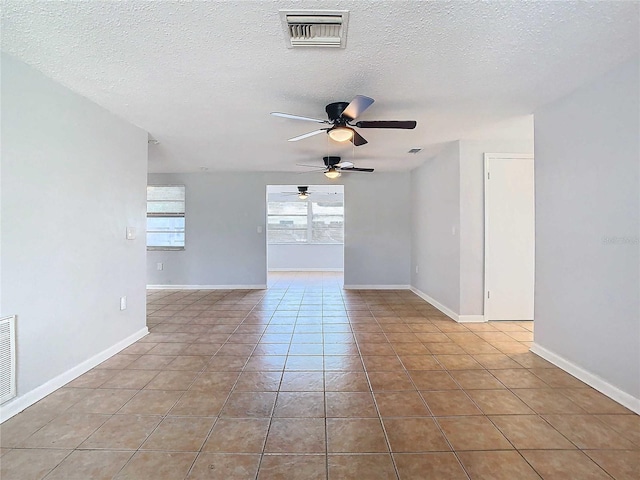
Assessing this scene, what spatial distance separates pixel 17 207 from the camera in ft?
6.48

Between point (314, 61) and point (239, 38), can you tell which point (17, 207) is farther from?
point (314, 61)

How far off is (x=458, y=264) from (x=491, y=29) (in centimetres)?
276

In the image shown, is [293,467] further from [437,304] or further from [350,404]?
[437,304]

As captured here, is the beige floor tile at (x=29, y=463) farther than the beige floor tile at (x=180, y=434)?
No

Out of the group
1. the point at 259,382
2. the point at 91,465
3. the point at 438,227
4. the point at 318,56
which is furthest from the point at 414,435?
the point at 438,227

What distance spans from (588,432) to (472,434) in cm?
67

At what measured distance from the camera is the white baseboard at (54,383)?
190 cm

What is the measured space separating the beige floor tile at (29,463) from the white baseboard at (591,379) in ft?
10.9

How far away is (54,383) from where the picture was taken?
7.29ft

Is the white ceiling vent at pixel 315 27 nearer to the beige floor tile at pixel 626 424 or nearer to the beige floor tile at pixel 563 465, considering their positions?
the beige floor tile at pixel 563 465

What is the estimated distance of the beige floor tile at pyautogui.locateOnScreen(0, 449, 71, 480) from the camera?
1443mm

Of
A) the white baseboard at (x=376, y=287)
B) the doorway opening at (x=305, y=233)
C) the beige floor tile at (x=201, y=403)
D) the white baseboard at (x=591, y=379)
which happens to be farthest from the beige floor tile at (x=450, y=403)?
the doorway opening at (x=305, y=233)

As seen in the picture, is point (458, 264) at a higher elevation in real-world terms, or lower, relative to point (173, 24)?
lower

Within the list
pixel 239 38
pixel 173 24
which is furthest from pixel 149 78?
→ pixel 239 38
